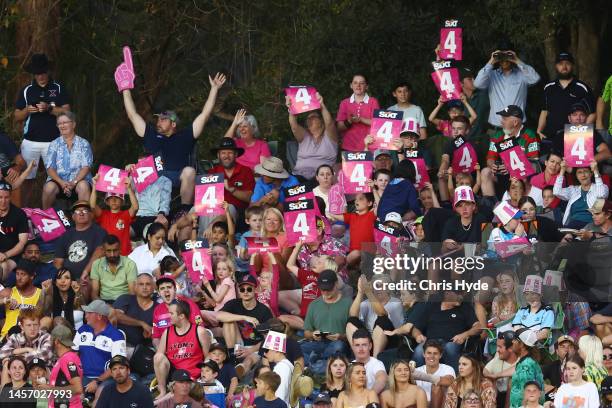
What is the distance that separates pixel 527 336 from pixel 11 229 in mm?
6362

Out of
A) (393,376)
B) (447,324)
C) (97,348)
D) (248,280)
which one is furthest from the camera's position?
(248,280)

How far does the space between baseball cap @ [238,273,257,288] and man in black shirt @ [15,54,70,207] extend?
443 cm

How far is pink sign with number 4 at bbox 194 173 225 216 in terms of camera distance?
2541 cm

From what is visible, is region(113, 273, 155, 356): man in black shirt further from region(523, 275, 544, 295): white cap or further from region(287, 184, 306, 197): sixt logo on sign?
region(523, 275, 544, 295): white cap

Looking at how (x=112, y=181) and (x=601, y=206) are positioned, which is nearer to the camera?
(x=601, y=206)

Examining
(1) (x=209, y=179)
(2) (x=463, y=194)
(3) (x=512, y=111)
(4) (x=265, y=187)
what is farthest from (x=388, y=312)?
(3) (x=512, y=111)

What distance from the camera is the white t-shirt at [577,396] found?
70.7ft

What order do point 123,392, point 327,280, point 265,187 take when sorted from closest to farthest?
point 123,392 → point 327,280 → point 265,187

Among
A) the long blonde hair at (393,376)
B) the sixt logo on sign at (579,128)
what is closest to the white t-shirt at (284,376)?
the long blonde hair at (393,376)

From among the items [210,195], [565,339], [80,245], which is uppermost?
[210,195]

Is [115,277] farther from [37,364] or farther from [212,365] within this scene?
[212,365]

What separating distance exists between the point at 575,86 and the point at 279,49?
6.22 meters

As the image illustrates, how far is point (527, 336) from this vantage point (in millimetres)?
22594

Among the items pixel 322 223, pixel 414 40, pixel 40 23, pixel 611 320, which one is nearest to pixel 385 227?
pixel 322 223
